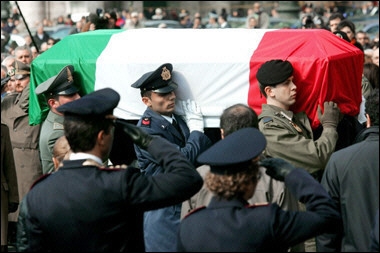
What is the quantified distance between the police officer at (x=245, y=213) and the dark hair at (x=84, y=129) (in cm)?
44

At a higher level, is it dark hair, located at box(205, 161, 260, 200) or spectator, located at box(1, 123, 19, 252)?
dark hair, located at box(205, 161, 260, 200)

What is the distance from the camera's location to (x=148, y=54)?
5.97 meters

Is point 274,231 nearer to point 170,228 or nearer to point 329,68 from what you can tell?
point 170,228

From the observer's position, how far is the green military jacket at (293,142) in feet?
17.2

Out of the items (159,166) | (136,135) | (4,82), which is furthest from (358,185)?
(4,82)

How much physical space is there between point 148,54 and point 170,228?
4.12 feet

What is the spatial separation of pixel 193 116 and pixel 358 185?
1.71m

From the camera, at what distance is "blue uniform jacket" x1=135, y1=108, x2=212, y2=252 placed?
5.18 metres

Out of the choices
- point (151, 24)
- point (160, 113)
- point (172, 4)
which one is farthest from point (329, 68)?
point (172, 4)

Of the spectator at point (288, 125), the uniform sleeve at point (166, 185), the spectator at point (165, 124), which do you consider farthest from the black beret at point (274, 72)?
the uniform sleeve at point (166, 185)

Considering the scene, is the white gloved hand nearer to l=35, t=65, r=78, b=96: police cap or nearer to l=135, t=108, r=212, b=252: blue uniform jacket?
l=135, t=108, r=212, b=252: blue uniform jacket

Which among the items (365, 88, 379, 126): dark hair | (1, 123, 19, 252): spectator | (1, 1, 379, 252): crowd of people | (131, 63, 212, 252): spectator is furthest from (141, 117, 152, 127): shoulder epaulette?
(365, 88, 379, 126): dark hair

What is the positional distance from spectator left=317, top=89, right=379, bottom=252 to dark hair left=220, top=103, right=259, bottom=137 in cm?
49

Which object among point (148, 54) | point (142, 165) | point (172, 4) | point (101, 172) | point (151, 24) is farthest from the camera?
point (172, 4)
